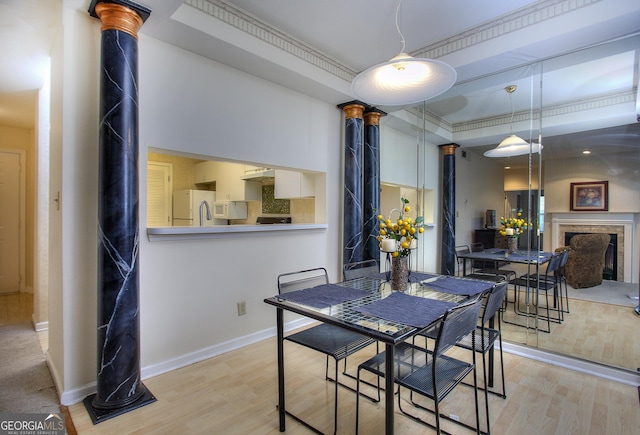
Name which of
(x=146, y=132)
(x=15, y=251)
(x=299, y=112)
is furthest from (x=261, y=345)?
(x=15, y=251)

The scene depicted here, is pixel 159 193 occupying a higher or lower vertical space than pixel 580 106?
lower

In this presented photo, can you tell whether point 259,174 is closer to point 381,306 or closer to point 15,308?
point 381,306

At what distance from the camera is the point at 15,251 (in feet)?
16.4

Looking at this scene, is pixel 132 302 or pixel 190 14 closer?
pixel 132 302

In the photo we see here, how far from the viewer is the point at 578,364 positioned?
8.50 ft

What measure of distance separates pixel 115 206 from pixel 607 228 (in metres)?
3.94

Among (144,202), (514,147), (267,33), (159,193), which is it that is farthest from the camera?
(159,193)

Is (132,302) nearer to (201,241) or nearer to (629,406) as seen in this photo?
(201,241)

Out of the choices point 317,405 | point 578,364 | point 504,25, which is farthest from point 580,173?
point 317,405

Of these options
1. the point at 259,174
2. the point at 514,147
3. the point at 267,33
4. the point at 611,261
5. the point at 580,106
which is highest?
the point at 267,33

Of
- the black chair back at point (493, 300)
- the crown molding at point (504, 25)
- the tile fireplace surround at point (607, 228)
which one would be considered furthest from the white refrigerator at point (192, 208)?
the tile fireplace surround at point (607, 228)

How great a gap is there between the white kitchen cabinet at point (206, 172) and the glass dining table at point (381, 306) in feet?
12.5

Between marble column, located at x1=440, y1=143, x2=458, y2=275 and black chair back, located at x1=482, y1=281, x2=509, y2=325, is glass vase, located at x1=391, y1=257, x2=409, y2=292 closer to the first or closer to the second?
black chair back, located at x1=482, y1=281, x2=509, y2=325

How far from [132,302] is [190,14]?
6.55ft
